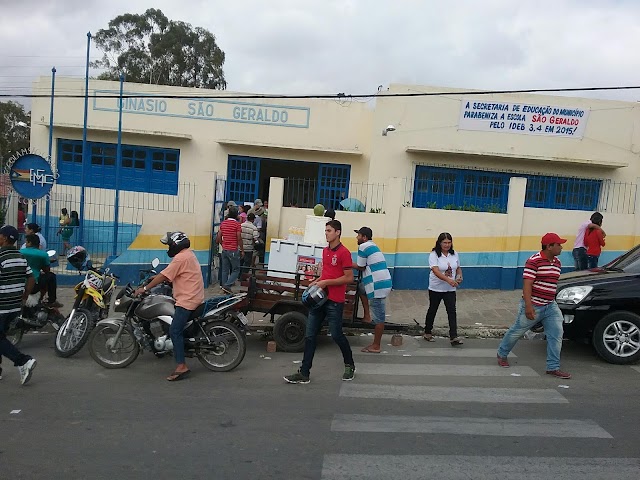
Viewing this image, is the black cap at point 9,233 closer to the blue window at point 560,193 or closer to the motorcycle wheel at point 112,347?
the motorcycle wheel at point 112,347

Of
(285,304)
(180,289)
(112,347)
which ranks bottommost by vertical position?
(112,347)

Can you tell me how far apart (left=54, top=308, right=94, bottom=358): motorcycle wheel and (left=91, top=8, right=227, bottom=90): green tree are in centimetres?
3152

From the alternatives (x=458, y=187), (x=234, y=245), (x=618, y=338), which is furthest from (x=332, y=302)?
(x=458, y=187)

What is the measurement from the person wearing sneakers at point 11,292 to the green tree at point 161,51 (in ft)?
105

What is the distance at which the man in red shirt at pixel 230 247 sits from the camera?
12.3 meters

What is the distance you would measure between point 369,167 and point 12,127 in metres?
31.1

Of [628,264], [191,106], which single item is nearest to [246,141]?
[191,106]

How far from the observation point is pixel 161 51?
1469 inches

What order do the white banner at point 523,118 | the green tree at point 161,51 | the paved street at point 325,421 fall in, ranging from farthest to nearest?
1. the green tree at point 161,51
2. the white banner at point 523,118
3. the paved street at point 325,421

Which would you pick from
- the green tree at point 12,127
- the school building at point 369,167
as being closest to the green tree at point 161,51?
the green tree at point 12,127

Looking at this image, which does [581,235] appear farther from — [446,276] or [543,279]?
[543,279]

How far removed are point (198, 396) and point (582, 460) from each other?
139 inches

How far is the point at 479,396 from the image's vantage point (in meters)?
6.46

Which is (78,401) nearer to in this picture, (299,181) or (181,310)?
(181,310)
